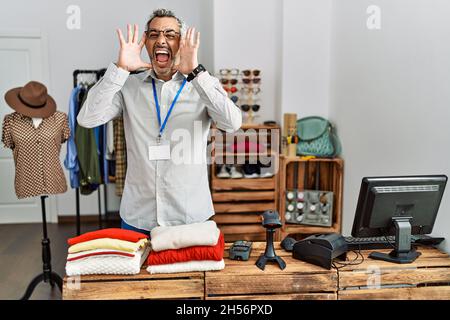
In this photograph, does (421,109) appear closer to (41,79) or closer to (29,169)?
(29,169)

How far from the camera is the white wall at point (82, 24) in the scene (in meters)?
4.54

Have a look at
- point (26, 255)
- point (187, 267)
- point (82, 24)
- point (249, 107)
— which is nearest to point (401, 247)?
point (187, 267)

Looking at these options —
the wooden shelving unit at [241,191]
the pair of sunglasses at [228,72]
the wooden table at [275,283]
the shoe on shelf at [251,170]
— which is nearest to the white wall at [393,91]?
the wooden table at [275,283]

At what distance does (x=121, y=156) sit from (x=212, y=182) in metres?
0.80

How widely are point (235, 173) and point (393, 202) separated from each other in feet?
6.45

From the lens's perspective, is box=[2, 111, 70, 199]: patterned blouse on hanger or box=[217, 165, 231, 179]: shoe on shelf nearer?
box=[2, 111, 70, 199]: patterned blouse on hanger

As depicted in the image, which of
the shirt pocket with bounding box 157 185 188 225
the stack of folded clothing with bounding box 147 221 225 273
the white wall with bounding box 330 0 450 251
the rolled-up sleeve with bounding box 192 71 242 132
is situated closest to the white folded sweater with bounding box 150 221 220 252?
the stack of folded clothing with bounding box 147 221 225 273

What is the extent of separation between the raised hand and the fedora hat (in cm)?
158

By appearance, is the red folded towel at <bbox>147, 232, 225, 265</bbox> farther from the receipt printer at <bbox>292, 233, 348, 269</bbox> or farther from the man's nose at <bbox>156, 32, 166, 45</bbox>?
the man's nose at <bbox>156, 32, 166, 45</bbox>

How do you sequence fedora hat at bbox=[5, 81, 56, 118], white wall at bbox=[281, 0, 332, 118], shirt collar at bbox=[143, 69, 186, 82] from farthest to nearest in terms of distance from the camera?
white wall at bbox=[281, 0, 332, 118], fedora hat at bbox=[5, 81, 56, 118], shirt collar at bbox=[143, 69, 186, 82]

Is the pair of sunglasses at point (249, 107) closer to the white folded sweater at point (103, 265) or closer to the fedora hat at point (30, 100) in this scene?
the fedora hat at point (30, 100)

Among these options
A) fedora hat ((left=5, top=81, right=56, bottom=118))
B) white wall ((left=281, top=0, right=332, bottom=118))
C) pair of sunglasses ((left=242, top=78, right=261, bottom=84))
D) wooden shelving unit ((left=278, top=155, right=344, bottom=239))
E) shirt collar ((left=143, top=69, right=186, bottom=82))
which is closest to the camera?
shirt collar ((left=143, top=69, right=186, bottom=82))

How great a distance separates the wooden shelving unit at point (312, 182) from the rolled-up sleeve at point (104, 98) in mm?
1947

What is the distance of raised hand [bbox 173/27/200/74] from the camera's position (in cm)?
155
